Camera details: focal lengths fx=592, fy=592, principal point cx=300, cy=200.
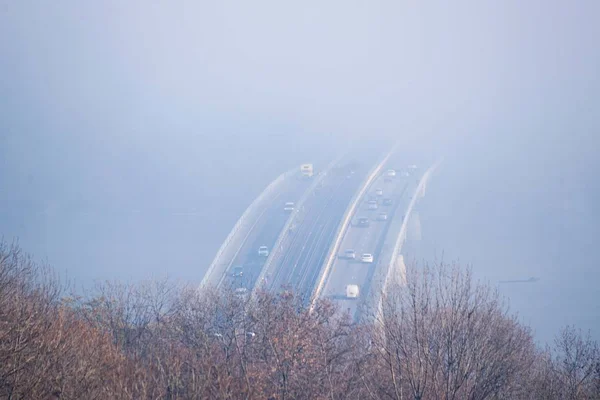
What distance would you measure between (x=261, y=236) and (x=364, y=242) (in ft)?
8.35

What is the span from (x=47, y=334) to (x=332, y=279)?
9.04m

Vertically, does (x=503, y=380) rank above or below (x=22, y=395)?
above

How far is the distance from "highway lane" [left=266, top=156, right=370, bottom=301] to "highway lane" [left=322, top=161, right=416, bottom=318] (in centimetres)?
42

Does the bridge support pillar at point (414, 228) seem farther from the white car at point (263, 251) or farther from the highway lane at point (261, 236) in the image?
the white car at point (263, 251)

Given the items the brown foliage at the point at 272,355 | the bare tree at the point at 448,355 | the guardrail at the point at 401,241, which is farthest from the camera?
the guardrail at the point at 401,241

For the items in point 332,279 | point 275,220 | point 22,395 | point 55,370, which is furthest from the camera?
point 275,220

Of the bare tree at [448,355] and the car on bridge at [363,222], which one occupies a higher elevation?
the car on bridge at [363,222]

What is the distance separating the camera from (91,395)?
10.9 ft

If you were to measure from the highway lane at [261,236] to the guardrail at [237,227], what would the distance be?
0.28m

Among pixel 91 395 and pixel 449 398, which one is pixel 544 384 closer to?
pixel 449 398

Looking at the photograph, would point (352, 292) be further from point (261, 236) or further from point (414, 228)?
point (414, 228)

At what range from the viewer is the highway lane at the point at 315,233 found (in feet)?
41.1

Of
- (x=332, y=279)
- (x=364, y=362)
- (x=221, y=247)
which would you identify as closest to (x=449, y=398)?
(x=364, y=362)

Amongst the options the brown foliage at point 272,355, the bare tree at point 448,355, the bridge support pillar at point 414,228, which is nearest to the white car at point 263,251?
the bridge support pillar at point 414,228
